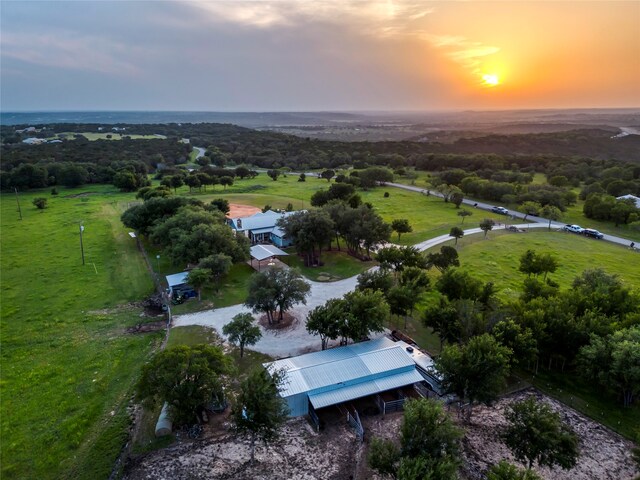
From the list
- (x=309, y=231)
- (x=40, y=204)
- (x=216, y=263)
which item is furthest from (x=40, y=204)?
(x=309, y=231)

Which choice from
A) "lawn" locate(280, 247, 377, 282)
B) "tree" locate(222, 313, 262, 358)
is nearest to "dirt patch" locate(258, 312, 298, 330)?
"tree" locate(222, 313, 262, 358)

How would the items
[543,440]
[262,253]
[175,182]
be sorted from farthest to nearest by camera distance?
1. [175,182]
2. [262,253]
3. [543,440]

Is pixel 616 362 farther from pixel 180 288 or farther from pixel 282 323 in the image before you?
pixel 180 288

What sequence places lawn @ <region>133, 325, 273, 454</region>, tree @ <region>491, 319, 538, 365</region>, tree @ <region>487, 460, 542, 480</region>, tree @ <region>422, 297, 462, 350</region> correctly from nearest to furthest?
1. tree @ <region>487, 460, 542, 480</region>
2. lawn @ <region>133, 325, 273, 454</region>
3. tree @ <region>491, 319, 538, 365</region>
4. tree @ <region>422, 297, 462, 350</region>

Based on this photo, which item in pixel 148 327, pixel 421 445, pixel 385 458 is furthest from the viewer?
pixel 148 327

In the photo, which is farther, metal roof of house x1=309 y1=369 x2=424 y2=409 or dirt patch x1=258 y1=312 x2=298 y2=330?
dirt patch x1=258 y1=312 x2=298 y2=330

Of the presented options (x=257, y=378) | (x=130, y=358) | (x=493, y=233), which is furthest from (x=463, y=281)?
(x=493, y=233)

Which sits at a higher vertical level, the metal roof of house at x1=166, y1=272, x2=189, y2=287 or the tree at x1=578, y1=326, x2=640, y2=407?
the tree at x1=578, y1=326, x2=640, y2=407

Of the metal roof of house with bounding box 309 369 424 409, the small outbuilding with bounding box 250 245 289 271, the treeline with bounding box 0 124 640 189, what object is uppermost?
the treeline with bounding box 0 124 640 189

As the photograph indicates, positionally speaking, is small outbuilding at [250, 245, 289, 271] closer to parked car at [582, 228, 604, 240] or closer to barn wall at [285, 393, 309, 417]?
barn wall at [285, 393, 309, 417]
